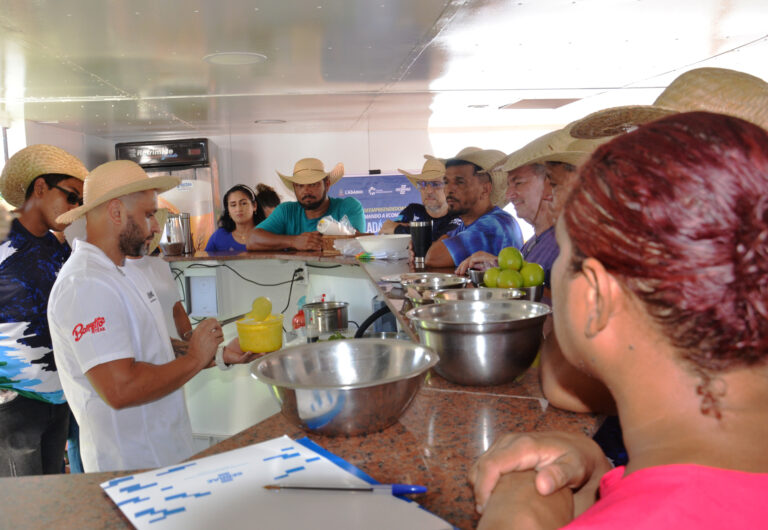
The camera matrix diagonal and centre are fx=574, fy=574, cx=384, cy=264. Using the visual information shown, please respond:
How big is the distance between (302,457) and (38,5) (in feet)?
11.0

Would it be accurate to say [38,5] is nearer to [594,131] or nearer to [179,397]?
[179,397]

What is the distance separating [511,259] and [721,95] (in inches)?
32.6

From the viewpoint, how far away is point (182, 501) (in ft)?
2.78

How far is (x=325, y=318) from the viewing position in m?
3.86

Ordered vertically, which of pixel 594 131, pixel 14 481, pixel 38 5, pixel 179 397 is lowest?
pixel 179 397

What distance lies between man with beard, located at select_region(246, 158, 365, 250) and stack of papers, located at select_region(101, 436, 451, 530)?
4131mm

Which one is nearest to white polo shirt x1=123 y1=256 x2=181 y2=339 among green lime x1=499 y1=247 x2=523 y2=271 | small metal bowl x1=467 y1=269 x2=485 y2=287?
small metal bowl x1=467 y1=269 x2=485 y2=287

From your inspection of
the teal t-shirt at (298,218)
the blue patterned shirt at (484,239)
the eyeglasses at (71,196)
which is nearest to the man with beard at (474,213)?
the blue patterned shirt at (484,239)

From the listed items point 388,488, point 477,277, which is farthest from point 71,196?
point 388,488

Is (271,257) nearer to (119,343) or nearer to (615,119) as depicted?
(119,343)

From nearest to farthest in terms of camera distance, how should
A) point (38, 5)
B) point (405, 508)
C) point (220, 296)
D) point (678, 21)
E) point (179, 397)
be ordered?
point (405, 508)
point (179, 397)
point (38, 5)
point (678, 21)
point (220, 296)

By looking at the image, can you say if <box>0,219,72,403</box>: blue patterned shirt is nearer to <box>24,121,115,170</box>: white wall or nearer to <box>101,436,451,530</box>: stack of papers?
<box>101,436,451,530</box>: stack of papers

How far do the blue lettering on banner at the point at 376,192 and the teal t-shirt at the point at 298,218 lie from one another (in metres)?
3.48

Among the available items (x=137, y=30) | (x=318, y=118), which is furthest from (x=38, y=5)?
(x=318, y=118)
